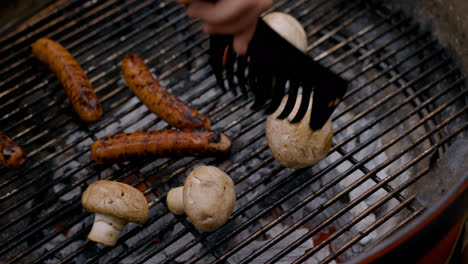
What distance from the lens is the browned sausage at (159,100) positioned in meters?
2.15

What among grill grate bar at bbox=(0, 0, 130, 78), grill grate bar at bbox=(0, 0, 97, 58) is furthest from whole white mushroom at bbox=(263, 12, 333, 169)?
grill grate bar at bbox=(0, 0, 97, 58)

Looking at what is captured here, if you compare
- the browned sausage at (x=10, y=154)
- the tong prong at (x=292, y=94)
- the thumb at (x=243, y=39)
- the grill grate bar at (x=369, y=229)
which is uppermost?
the thumb at (x=243, y=39)

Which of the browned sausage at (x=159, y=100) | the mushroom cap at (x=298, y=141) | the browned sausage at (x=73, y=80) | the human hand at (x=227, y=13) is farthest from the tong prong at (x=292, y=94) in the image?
the browned sausage at (x=73, y=80)

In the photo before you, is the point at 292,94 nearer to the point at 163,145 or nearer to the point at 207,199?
the point at 207,199

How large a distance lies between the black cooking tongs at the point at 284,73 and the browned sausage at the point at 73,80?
0.94m

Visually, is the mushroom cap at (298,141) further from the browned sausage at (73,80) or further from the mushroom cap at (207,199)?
the browned sausage at (73,80)

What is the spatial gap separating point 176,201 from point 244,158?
45 centimetres

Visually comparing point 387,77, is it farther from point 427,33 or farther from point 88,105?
point 88,105

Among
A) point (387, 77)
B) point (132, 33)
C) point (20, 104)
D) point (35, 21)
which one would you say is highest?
point (35, 21)

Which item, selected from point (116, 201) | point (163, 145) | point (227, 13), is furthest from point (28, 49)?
point (227, 13)

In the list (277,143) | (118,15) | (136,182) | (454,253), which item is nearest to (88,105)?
(136,182)

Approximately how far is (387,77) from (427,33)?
1.17 feet

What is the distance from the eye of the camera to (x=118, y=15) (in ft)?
9.35

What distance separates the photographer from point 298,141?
6.36ft
